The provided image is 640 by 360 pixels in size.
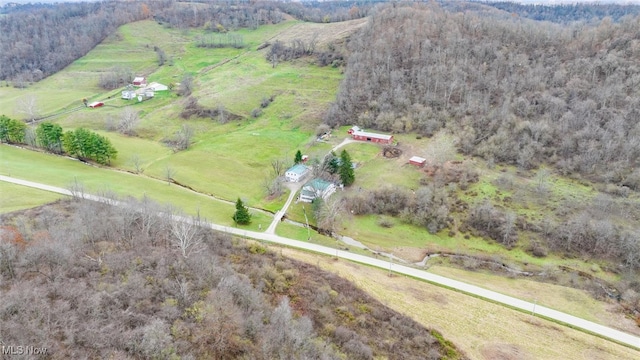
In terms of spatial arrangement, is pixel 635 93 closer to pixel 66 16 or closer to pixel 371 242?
pixel 371 242

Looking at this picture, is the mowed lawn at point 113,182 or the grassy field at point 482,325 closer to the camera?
the grassy field at point 482,325

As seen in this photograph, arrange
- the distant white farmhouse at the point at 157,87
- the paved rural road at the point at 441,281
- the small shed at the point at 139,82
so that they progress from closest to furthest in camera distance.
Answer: the paved rural road at the point at 441,281 < the distant white farmhouse at the point at 157,87 < the small shed at the point at 139,82

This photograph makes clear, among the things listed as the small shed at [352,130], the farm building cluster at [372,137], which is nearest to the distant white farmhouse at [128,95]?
the small shed at [352,130]

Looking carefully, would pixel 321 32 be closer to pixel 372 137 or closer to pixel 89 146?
pixel 372 137

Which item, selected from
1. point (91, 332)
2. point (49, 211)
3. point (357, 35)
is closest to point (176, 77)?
point (357, 35)

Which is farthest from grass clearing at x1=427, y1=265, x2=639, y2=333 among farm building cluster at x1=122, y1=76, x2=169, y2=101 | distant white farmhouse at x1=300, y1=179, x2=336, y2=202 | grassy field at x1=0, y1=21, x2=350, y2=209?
farm building cluster at x1=122, y1=76, x2=169, y2=101

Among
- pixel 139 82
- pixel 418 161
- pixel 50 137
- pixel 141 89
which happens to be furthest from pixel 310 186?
pixel 139 82

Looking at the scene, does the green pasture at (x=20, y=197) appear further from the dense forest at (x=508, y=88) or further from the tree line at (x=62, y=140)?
the dense forest at (x=508, y=88)
